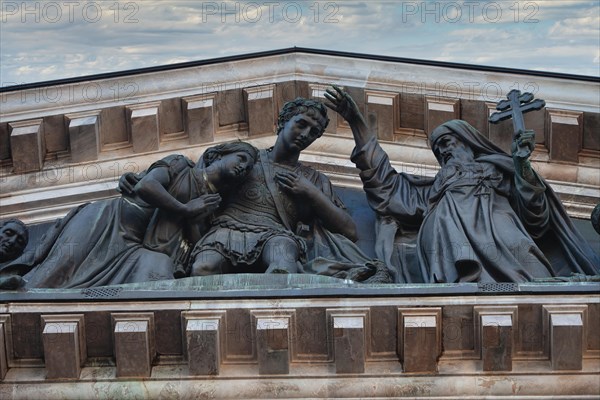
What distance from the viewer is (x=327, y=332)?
23.4 metres

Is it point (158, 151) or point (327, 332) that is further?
point (158, 151)

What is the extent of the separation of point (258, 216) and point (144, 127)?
3.29 meters

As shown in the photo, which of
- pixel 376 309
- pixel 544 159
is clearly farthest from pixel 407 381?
pixel 544 159

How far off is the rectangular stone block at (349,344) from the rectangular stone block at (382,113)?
550 cm

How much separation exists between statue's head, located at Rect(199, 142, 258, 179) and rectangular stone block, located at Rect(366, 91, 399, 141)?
2.89 meters

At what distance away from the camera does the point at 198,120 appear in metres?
28.5

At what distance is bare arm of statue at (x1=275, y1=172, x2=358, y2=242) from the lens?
25562 millimetres

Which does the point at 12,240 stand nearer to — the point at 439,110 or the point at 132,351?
the point at 132,351

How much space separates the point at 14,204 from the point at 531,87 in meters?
5.69

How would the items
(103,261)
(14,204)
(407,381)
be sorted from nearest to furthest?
(407,381) < (103,261) < (14,204)

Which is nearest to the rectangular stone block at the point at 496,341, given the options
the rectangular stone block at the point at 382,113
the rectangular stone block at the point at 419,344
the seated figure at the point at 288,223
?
the rectangular stone block at the point at 419,344

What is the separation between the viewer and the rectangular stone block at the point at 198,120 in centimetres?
2845

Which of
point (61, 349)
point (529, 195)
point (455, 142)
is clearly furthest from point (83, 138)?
point (529, 195)

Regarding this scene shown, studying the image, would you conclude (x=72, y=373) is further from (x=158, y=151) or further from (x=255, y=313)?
(x=158, y=151)
